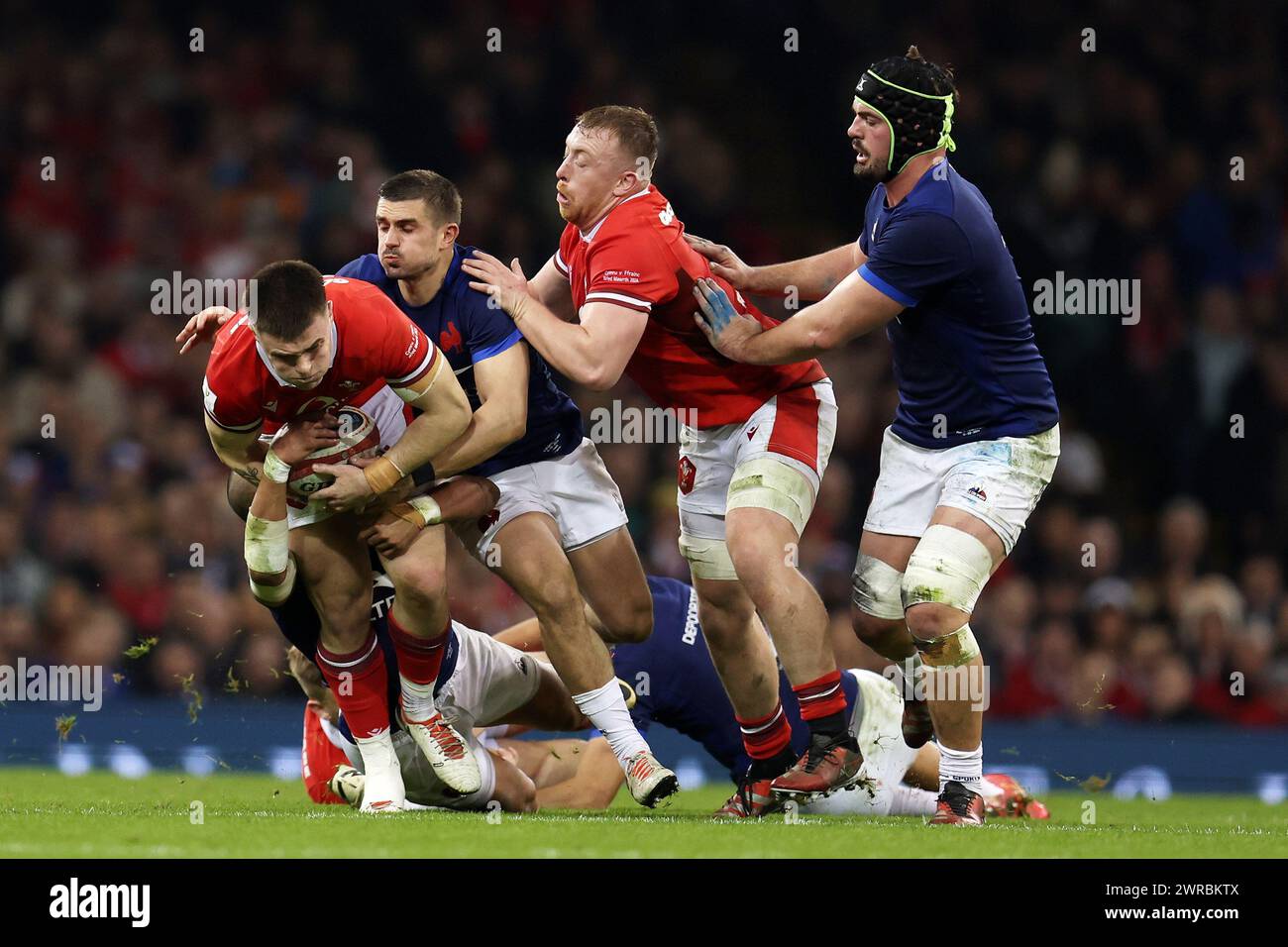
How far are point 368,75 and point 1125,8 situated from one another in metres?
5.59

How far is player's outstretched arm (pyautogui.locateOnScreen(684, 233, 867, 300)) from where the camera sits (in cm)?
693

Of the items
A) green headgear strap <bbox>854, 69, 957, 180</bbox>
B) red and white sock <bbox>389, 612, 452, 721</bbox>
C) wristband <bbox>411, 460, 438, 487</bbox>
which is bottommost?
red and white sock <bbox>389, 612, 452, 721</bbox>

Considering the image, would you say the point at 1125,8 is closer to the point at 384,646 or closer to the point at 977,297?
the point at 977,297

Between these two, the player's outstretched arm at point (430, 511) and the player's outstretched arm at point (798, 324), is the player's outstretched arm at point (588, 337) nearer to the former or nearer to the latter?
the player's outstretched arm at point (798, 324)

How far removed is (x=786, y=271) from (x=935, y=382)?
3.12 ft

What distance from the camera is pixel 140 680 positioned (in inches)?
412

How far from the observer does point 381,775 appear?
628 centimetres

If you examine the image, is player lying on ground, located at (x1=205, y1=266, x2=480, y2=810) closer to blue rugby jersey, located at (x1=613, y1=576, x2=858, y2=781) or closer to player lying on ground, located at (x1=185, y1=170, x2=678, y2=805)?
player lying on ground, located at (x1=185, y1=170, x2=678, y2=805)

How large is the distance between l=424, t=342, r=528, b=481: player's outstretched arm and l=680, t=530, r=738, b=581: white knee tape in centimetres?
79

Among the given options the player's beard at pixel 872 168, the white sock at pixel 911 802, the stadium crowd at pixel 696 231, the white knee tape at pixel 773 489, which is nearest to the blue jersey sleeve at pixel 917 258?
the player's beard at pixel 872 168

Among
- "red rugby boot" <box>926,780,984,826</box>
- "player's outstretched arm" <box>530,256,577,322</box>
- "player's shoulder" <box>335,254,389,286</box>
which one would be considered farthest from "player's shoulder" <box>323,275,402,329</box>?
"red rugby boot" <box>926,780,984,826</box>

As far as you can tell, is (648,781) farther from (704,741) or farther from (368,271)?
(368,271)
